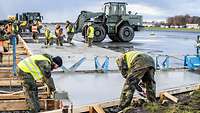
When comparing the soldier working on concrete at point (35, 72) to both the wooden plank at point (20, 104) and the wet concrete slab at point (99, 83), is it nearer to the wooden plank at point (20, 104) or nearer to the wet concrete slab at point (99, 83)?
the wooden plank at point (20, 104)

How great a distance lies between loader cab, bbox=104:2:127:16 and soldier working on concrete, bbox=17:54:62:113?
21945 millimetres

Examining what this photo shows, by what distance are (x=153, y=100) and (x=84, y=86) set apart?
3135mm

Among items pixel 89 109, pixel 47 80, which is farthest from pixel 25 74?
pixel 89 109

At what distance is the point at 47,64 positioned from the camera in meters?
7.58

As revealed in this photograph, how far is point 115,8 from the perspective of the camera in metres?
29.7

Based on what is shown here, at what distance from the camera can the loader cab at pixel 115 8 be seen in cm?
2943

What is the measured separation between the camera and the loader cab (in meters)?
29.4

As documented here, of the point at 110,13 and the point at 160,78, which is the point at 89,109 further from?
the point at 110,13

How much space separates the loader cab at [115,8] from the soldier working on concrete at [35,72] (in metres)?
21.9

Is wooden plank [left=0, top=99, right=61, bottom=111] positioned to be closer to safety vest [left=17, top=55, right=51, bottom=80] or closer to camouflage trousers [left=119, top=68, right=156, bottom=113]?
safety vest [left=17, top=55, right=51, bottom=80]

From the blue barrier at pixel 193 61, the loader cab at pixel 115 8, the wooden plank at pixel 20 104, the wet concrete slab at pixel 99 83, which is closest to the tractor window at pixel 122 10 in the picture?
the loader cab at pixel 115 8

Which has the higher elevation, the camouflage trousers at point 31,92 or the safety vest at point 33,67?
the safety vest at point 33,67

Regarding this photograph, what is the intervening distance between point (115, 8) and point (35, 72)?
22.4 metres

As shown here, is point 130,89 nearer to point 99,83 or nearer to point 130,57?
point 130,57
